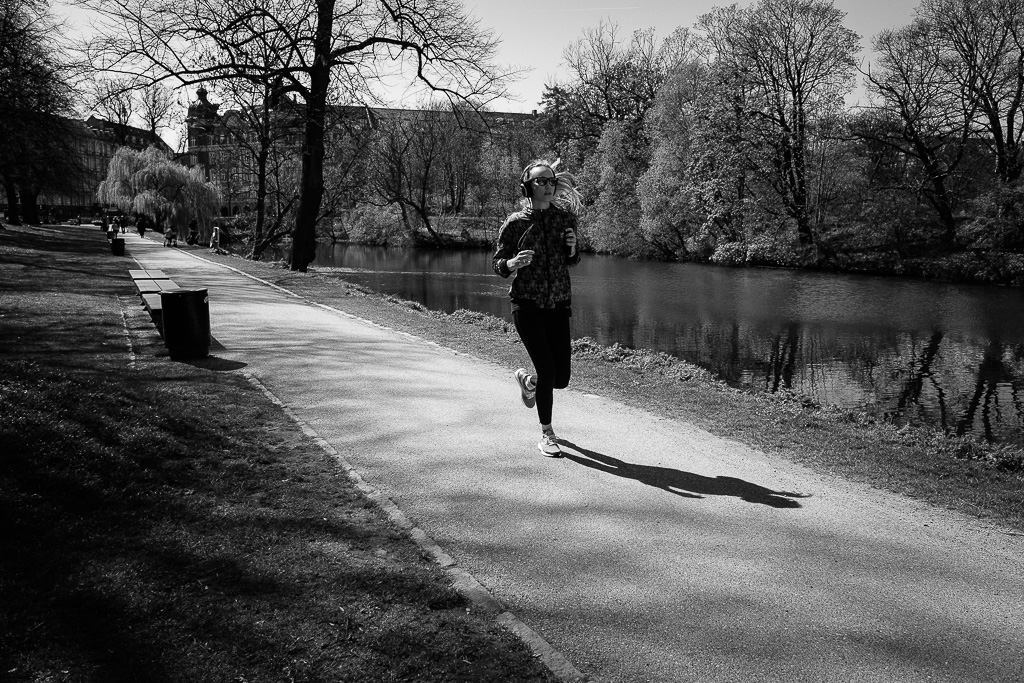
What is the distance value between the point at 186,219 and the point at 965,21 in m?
49.7

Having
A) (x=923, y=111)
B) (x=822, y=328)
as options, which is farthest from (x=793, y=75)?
(x=822, y=328)

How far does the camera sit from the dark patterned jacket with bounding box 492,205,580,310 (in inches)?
225

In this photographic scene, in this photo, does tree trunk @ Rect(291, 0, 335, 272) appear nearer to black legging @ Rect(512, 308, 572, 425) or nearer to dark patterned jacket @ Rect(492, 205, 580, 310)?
dark patterned jacket @ Rect(492, 205, 580, 310)

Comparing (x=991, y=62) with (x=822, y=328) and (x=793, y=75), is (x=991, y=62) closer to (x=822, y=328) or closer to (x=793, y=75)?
(x=793, y=75)

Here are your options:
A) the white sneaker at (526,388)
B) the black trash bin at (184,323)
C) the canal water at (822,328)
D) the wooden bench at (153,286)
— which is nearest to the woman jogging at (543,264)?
the white sneaker at (526,388)

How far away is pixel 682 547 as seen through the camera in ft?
13.5

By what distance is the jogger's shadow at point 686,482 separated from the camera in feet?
16.5

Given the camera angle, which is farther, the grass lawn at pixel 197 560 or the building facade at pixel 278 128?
the building facade at pixel 278 128

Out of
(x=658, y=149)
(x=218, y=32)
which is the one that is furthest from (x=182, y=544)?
(x=658, y=149)

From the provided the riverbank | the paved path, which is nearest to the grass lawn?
the paved path

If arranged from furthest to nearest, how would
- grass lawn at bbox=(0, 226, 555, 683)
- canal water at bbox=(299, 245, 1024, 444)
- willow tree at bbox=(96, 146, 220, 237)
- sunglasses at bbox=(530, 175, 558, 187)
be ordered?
willow tree at bbox=(96, 146, 220, 237) → canal water at bbox=(299, 245, 1024, 444) → sunglasses at bbox=(530, 175, 558, 187) → grass lawn at bbox=(0, 226, 555, 683)

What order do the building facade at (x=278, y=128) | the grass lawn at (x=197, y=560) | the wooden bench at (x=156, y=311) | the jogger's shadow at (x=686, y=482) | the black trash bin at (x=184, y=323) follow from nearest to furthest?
1. the grass lawn at (x=197, y=560)
2. the jogger's shadow at (x=686, y=482)
3. the black trash bin at (x=184, y=323)
4. the wooden bench at (x=156, y=311)
5. the building facade at (x=278, y=128)

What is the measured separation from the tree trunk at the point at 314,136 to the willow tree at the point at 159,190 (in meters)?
32.2

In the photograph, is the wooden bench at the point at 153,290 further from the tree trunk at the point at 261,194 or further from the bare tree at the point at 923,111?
the bare tree at the point at 923,111
